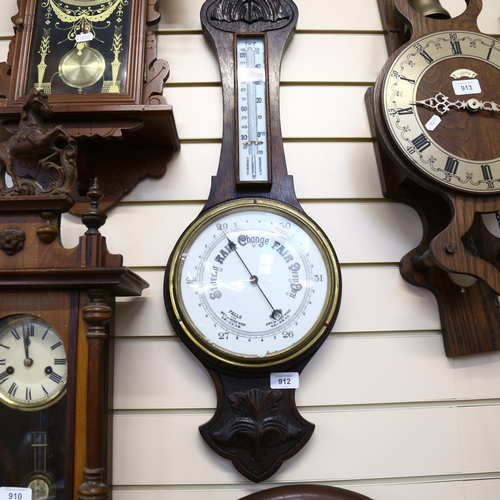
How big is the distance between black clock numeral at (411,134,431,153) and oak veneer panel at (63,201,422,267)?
0.18 metres

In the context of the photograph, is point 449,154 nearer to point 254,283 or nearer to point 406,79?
point 406,79

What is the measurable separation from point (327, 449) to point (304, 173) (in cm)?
65

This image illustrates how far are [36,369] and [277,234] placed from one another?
58cm

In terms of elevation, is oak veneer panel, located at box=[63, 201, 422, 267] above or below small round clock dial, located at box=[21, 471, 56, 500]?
above

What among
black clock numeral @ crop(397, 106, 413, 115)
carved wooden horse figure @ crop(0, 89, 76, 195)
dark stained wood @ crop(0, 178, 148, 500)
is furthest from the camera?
black clock numeral @ crop(397, 106, 413, 115)

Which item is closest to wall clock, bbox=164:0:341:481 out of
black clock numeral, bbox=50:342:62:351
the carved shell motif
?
the carved shell motif

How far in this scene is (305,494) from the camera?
3.37 feet

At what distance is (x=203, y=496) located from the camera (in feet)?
3.51

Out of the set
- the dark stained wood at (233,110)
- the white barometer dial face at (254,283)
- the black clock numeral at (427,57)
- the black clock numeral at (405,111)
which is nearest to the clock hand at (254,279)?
the white barometer dial face at (254,283)

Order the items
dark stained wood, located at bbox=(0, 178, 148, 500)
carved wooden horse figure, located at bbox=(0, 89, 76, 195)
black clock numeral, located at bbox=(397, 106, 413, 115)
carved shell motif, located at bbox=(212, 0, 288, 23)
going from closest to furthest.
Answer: dark stained wood, located at bbox=(0, 178, 148, 500) < carved wooden horse figure, located at bbox=(0, 89, 76, 195) < black clock numeral, located at bbox=(397, 106, 413, 115) < carved shell motif, located at bbox=(212, 0, 288, 23)

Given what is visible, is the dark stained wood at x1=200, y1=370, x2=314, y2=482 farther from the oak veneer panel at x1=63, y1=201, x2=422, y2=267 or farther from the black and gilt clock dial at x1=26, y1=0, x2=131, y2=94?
the black and gilt clock dial at x1=26, y1=0, x2=131, y2=94

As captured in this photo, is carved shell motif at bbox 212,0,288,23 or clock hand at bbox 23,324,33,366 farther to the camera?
carved shell motif at bbox 212,0,288,23

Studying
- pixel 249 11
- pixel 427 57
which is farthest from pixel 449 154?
pixel 249 11

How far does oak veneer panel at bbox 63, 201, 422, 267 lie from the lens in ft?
3.86
